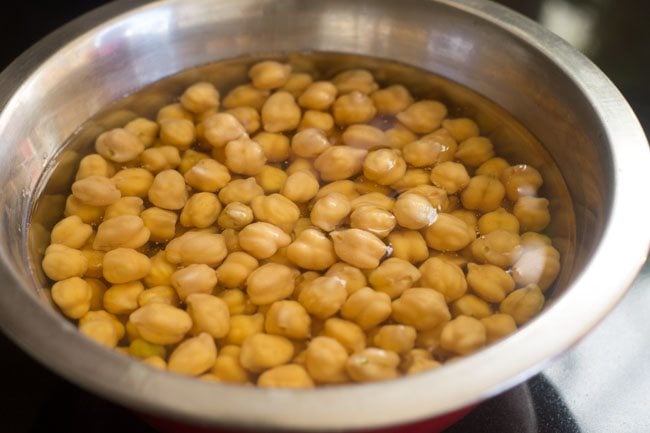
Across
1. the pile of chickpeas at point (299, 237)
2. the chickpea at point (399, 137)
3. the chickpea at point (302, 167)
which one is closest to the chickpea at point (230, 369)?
the pile of chickpeas at point (299, 237)

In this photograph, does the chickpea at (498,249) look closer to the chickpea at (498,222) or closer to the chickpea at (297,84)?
the chickpea at (498,222)

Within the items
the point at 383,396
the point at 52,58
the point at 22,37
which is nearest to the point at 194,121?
the point at 52,58

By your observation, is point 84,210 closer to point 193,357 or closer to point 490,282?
point 193,357

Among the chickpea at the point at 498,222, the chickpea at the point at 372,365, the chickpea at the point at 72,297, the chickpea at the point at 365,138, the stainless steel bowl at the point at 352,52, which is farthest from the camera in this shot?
the chickpea at the point at 365,138

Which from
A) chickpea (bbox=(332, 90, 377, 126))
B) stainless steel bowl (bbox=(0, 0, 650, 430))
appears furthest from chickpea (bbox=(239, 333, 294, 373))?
chickpea (bbox=(332, 90, 377, 126))

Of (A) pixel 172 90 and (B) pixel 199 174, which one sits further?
(A) pixel 172 90

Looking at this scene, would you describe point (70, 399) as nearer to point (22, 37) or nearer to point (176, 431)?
point (176, 431)
